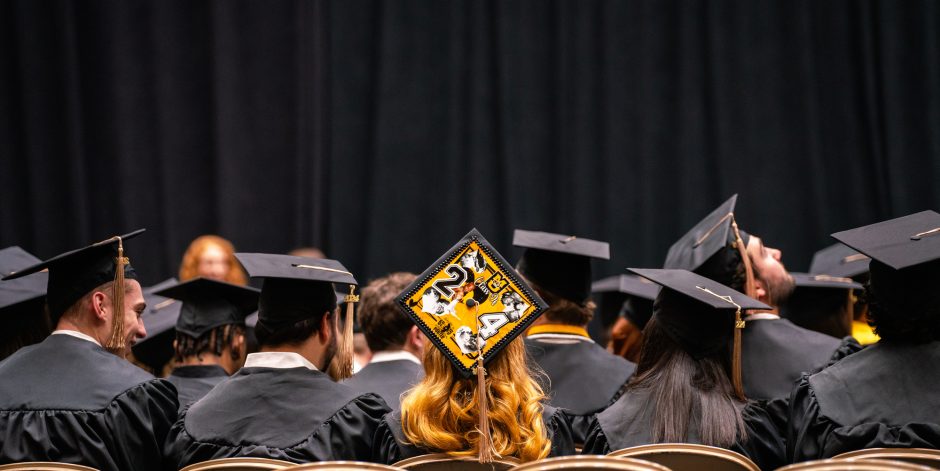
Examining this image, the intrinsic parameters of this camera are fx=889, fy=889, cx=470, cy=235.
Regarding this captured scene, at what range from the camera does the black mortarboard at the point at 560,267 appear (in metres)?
4.27

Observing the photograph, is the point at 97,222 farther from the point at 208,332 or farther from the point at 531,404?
the point at 531,404

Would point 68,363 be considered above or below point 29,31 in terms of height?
below

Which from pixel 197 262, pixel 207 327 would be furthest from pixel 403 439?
pixel 197 262

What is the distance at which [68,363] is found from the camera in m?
3.29

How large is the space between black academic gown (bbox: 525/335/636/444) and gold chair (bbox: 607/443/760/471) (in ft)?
4.01

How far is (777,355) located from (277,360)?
2.06 m

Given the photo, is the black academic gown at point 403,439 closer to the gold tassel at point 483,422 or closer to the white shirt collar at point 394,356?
the gold tassel at point 483,422

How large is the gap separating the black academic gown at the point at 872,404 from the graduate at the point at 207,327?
8.38 feet

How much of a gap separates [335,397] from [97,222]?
586 centimetres

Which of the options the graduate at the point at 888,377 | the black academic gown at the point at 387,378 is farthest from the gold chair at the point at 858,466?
the black academic gown at the point at 387,378

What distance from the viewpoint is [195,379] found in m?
4.04

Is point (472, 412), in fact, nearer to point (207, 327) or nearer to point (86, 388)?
point (86, 388)

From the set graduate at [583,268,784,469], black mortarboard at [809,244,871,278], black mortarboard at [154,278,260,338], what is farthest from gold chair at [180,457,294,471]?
black mortarboard at [809,244,871,278]

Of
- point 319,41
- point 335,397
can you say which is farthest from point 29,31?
point 335,397
